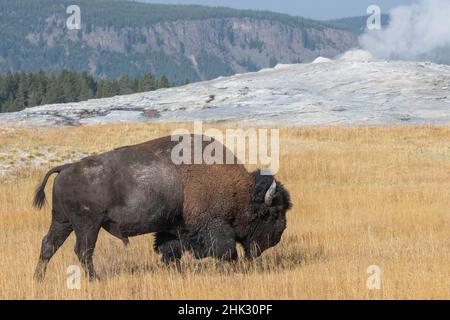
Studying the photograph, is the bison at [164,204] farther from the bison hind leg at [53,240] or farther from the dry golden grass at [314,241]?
the dry golden grass at [314,241]

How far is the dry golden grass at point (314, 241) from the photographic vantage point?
821 cm

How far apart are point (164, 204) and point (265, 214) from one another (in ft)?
4.94

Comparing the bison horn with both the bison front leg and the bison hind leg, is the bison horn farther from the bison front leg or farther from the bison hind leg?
the bison hind leg

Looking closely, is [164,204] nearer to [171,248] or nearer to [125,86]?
[171,248]

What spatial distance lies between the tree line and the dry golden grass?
322 feet

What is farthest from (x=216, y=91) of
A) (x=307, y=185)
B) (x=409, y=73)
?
(x=307, y=185)

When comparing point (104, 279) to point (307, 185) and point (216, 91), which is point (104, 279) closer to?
point (307, 185)

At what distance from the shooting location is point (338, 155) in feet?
80.6

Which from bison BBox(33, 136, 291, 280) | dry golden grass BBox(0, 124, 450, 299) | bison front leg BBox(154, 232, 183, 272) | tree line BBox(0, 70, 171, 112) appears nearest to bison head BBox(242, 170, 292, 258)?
bison BBox(33, 136, 291, 280)

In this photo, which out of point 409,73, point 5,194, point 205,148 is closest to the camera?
point 205,148

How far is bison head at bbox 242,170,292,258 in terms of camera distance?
10.0 m

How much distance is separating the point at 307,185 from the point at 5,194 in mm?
7575

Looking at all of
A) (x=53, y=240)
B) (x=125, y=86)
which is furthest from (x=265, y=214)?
(x=125, y=86)

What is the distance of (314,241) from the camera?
Answer: 39.7 ft
